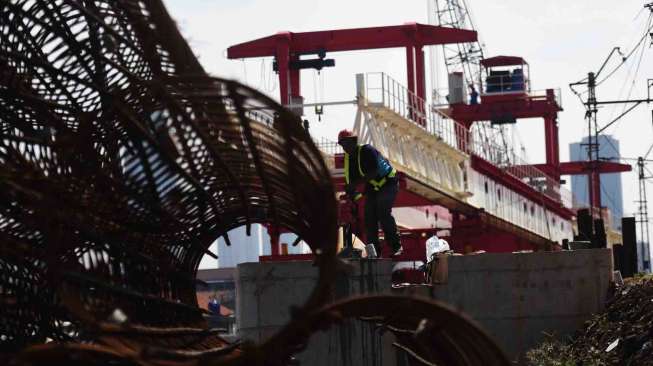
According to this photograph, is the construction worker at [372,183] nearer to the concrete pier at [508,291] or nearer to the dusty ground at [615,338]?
the concrete pier at [508,291]

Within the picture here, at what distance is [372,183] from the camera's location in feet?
64.0

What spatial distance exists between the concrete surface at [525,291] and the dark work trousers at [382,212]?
0.99m

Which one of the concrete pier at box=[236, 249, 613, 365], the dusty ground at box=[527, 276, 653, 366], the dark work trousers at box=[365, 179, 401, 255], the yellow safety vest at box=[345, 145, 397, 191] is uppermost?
the yellow safety vest at box=[345, 145, 397, 191]

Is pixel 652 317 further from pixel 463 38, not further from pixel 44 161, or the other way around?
pixel 463 38

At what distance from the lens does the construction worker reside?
61.8 ft

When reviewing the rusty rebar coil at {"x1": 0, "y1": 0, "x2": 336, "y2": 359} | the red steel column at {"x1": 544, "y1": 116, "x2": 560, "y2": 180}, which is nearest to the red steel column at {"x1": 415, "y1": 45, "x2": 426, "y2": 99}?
the red steel column at {"x1": 544, "y1": 116, "x2": 560, "y2": 180}

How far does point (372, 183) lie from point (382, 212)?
382 mm

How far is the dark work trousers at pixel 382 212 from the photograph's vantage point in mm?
19531

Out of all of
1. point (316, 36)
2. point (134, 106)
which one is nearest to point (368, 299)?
point (134, 106)

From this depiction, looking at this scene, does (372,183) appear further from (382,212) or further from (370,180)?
(382,212)

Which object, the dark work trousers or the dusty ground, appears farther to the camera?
the dark work trousers

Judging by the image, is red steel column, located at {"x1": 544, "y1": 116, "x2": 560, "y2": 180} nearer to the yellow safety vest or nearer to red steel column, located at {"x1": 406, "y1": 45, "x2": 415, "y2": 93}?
red steel column, located at {"x1": 406, "y1": 45, "x2": 415, "y2": 93}

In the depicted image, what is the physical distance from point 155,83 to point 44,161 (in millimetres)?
1742

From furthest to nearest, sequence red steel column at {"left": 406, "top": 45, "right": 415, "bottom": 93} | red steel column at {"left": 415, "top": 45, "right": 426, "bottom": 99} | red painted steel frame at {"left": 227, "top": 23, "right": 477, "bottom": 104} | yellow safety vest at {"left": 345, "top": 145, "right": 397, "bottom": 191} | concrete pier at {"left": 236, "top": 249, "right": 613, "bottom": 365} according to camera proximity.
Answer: red steel column at {"left": 415, "top": 45, "right": 426, "bottom": 99} → red steel column at {"left": 406, "top": 45, "right": 415, "bottom": 93} → red painted steel frame at {"left": 227, "top": 23, "right": 477, "bottom": 104} → concrete pier at {"left": 236, "top": 249, "right": 613, "bottom": 365} → yellow safety vest at {"left": 345, "top": 145, "right": 397, "bottom": 191}
